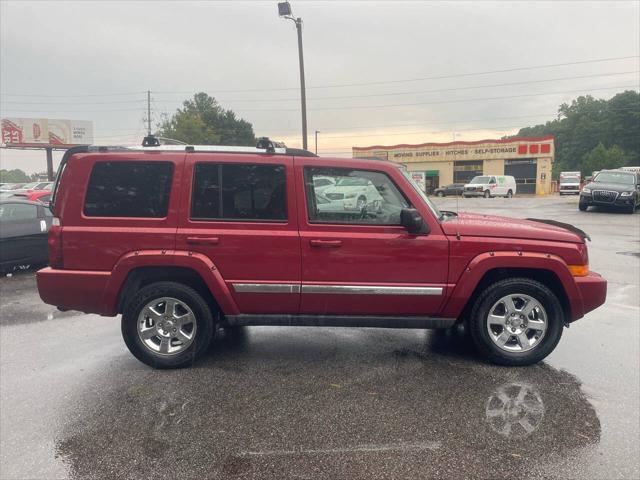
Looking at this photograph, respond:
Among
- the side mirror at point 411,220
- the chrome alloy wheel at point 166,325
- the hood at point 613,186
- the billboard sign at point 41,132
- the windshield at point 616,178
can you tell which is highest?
the billboard sign at point 41,132

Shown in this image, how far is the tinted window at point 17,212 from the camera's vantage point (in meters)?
8.03

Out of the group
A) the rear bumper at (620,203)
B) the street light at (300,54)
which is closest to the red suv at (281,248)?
the street light at (300,54)

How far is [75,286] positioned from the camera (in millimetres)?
3820

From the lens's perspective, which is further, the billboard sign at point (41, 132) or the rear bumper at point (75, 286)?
the billboard sign at point (41, 132)

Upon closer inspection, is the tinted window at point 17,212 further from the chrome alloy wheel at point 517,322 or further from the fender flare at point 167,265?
the chrome alloy wheel at point 517,322

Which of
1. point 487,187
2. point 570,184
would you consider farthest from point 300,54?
point 570,184

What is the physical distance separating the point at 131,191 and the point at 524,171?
49237mm

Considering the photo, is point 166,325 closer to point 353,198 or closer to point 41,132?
point 353,198

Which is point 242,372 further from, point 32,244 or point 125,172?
point 32,244

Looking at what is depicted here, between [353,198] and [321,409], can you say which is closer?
[321,409]

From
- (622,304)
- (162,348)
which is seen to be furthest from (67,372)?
(622,304)

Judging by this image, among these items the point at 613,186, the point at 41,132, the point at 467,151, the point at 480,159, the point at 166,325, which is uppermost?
the point at 41,132

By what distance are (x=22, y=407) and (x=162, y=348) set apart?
3.51 ft

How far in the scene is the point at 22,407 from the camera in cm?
337
